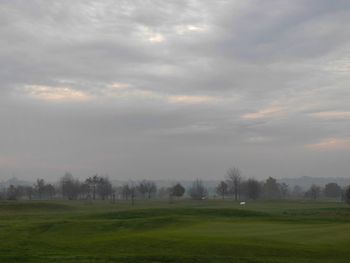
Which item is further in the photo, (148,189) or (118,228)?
(148,189)


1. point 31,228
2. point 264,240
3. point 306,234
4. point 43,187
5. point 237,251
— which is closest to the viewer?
point 237,251

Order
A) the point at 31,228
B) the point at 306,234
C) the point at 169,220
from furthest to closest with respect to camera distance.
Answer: the point at 169,220 → the point at 31,228 → the point at 306,234

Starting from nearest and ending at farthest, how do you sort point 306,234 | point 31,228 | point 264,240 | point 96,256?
point 96,256
point 264,240
point 306,234
point 31,228

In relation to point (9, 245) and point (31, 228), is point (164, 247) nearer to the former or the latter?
point (9, 245)

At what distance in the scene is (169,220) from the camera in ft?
157

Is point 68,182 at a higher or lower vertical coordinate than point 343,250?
higher

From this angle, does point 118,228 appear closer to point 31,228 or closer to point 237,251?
point 31,228

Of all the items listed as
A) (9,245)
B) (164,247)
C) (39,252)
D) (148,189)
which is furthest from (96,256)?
(148,189)

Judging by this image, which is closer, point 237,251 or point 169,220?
point 237,251

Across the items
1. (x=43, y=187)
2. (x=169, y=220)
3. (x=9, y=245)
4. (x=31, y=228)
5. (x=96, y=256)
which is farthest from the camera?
(x=43, y=187)

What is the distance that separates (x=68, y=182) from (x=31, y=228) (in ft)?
443

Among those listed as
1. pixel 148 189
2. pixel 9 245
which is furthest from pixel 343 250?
pixel 148 189

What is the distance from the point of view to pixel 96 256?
23812 mm

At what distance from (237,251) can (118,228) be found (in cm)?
1815
